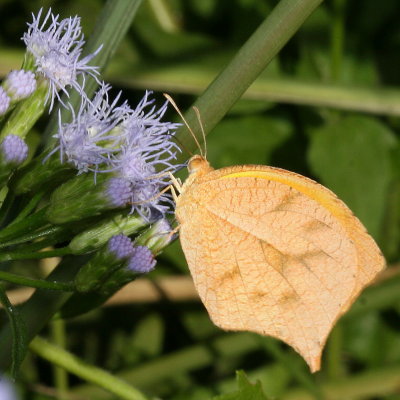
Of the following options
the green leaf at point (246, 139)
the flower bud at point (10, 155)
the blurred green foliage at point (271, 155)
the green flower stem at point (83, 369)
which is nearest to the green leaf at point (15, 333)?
the flower bud at point (10, 155)

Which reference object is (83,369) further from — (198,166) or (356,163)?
(356,163)

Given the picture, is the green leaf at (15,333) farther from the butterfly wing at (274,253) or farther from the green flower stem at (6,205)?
the butterfly wing at (274,253)

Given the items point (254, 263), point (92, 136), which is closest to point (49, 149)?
point (92, 136)

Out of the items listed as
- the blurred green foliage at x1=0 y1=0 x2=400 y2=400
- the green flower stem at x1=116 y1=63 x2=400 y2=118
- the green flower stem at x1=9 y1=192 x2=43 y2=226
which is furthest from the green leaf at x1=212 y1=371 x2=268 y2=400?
the green flower stem at x1=116 y1=63 x2=400 y2=118

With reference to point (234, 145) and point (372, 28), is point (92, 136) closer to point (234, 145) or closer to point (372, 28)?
point (234, 145)

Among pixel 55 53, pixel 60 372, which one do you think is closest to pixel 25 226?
pixel 55 53

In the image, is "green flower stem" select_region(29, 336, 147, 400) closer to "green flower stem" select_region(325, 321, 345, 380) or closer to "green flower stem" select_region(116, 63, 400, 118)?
"green flower stem" select_region(116, 63, 400, 118)
